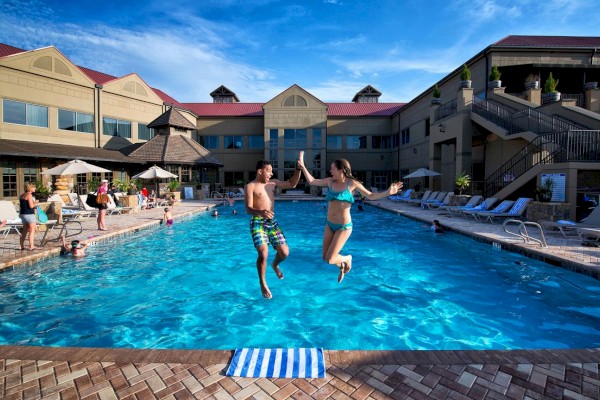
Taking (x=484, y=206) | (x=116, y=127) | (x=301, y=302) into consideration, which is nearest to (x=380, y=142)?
(x=484, y=206)

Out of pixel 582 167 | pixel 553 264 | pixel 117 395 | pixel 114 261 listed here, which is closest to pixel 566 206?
pixel 582 167

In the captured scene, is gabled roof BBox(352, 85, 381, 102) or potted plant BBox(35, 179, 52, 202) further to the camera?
gabled roof BBox(352, 85, 381, 102)

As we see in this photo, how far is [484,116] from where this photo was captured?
18.4m

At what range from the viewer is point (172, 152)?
92.0 feet

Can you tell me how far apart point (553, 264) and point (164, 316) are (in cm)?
896

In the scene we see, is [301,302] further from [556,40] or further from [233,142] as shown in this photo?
[233,142]

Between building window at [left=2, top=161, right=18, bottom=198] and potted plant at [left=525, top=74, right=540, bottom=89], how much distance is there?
30.9 metres

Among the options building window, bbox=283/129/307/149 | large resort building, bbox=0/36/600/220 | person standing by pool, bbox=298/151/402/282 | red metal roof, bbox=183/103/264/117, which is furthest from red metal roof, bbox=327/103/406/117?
person standing by pool, bbox=298/151/402/282

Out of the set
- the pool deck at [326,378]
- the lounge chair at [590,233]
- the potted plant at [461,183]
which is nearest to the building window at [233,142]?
the potted plant at [461,183]

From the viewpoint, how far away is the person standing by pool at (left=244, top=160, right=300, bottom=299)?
4.87 m

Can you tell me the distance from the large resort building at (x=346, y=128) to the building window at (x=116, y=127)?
9 cm

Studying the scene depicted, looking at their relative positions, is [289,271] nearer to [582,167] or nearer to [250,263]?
[250,263]

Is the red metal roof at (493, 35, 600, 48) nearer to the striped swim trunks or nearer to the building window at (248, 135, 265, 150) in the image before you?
the building window at (248, 135, 265, 150)

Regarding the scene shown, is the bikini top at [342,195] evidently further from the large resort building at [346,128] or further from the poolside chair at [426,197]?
the poolside chair at [426,197]
